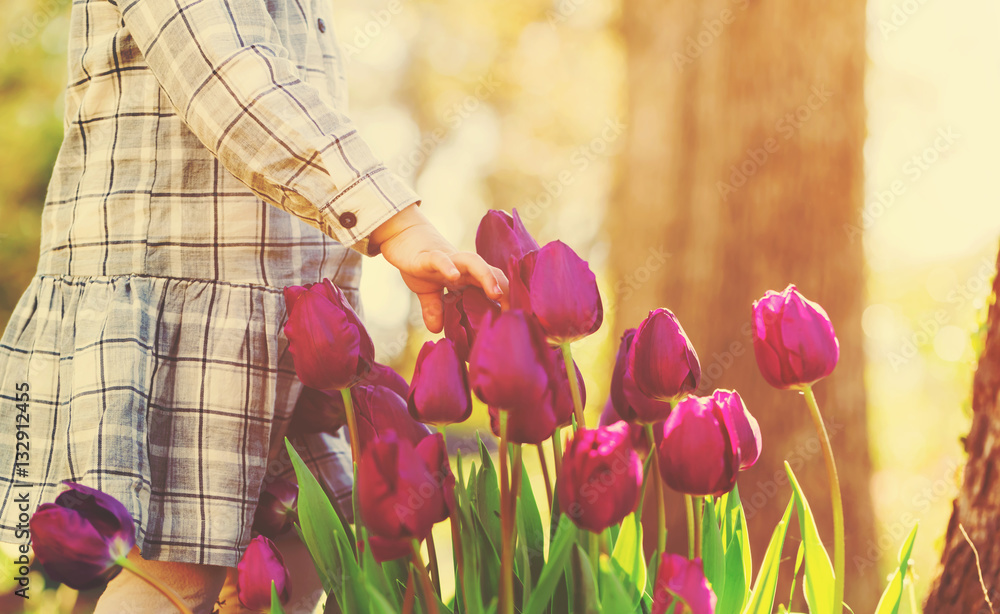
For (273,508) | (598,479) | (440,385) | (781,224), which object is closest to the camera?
(598,479)

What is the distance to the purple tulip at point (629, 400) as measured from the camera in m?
0.65

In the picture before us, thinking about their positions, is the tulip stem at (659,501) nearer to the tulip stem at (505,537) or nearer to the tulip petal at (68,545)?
the tulip stem at (505,537)

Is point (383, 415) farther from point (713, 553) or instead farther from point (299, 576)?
point (299, 576)

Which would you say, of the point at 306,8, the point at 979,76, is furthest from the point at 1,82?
the point at 979,76

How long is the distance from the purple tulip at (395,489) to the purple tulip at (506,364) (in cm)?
6

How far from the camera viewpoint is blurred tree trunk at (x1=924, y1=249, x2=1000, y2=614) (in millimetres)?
936

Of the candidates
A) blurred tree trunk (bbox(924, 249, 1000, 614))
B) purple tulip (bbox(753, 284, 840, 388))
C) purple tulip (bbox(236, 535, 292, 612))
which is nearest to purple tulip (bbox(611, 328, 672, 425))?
purple tulip (bbox(753, 284, 840, 388))

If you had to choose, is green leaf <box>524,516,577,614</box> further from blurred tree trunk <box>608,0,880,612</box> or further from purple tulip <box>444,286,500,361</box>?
blurred tree trunk <box>608,0,880,612</box>

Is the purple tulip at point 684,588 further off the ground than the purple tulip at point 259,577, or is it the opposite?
the purple tulip at point 684,588

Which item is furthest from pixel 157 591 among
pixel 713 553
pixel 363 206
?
pixel 713 553

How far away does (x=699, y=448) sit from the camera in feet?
1.70

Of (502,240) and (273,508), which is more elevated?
(502,240)

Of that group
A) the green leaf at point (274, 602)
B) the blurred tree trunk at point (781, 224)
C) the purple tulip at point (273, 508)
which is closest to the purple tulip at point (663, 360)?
the green leaf at point (274, 602)

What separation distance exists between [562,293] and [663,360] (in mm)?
106
